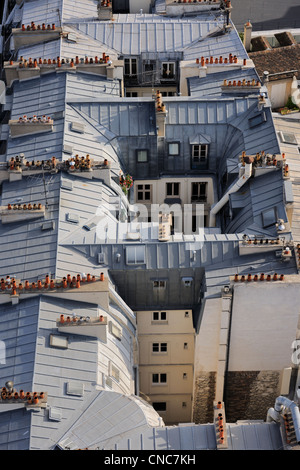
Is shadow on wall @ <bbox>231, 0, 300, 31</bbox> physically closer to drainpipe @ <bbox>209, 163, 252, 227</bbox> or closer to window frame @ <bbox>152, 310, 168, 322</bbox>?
drainpipe @ <bbox>209, 163, 252, 227</bbox>

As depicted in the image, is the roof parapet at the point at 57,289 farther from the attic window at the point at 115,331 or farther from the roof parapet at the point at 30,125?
the roof parapet at the point at 30,125

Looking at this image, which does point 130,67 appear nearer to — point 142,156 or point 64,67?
point 64,67

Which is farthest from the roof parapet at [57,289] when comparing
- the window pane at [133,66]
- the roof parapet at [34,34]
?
the roof parapet at [34,34]

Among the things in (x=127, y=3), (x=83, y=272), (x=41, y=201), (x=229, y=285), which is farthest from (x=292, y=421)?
(x=127, y=3)

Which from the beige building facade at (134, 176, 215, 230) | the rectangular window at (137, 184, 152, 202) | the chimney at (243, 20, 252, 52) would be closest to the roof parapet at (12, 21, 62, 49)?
the rectangular window at (137, 184, 152, 202)

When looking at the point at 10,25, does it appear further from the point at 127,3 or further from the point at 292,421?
the point at 292,421
